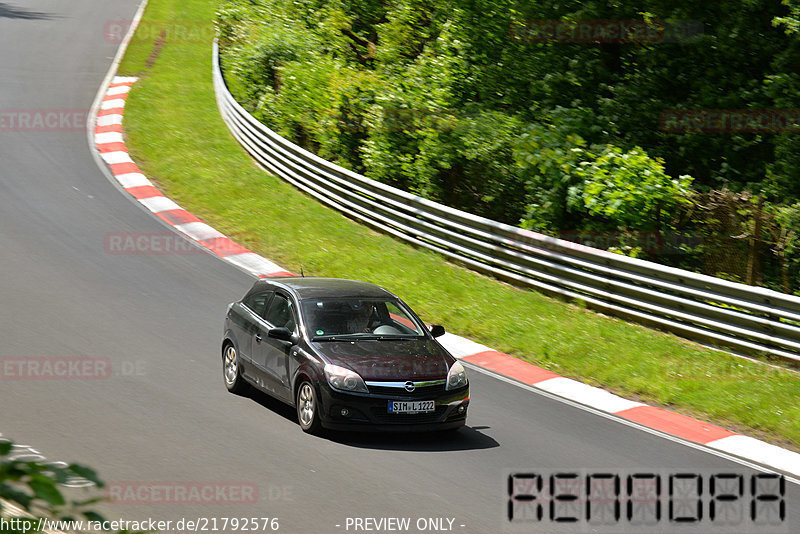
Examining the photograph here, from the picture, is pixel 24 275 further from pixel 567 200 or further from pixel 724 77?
pixel 724 77

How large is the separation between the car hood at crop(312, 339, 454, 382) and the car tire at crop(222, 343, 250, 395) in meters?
1.45

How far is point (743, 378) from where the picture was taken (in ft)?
38.4

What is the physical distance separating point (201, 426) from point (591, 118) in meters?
11.9

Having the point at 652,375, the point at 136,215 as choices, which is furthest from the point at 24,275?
the point at 652,375

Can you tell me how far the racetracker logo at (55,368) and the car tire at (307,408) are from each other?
262 centimetres

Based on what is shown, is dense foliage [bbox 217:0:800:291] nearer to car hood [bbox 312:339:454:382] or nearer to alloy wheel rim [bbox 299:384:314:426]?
car hood [bbox 312:339:454:382]

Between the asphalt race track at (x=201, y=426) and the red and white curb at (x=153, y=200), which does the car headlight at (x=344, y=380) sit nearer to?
the asphalt race track at (x=201, y=426)

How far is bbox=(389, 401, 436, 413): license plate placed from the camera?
912 centimetres

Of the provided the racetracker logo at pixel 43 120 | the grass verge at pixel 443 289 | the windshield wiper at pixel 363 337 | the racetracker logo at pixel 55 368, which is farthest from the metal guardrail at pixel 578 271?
the racetracker logo at pixel 43 120

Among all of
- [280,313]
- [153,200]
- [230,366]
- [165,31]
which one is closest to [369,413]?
[280,313]

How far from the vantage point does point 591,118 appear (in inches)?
730

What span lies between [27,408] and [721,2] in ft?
51.8

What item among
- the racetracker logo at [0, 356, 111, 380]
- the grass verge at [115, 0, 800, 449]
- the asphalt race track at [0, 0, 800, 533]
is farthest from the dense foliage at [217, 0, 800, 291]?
the racetracker logo at [0, 356, 111, 380]

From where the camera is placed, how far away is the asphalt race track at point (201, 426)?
7.79 metres
